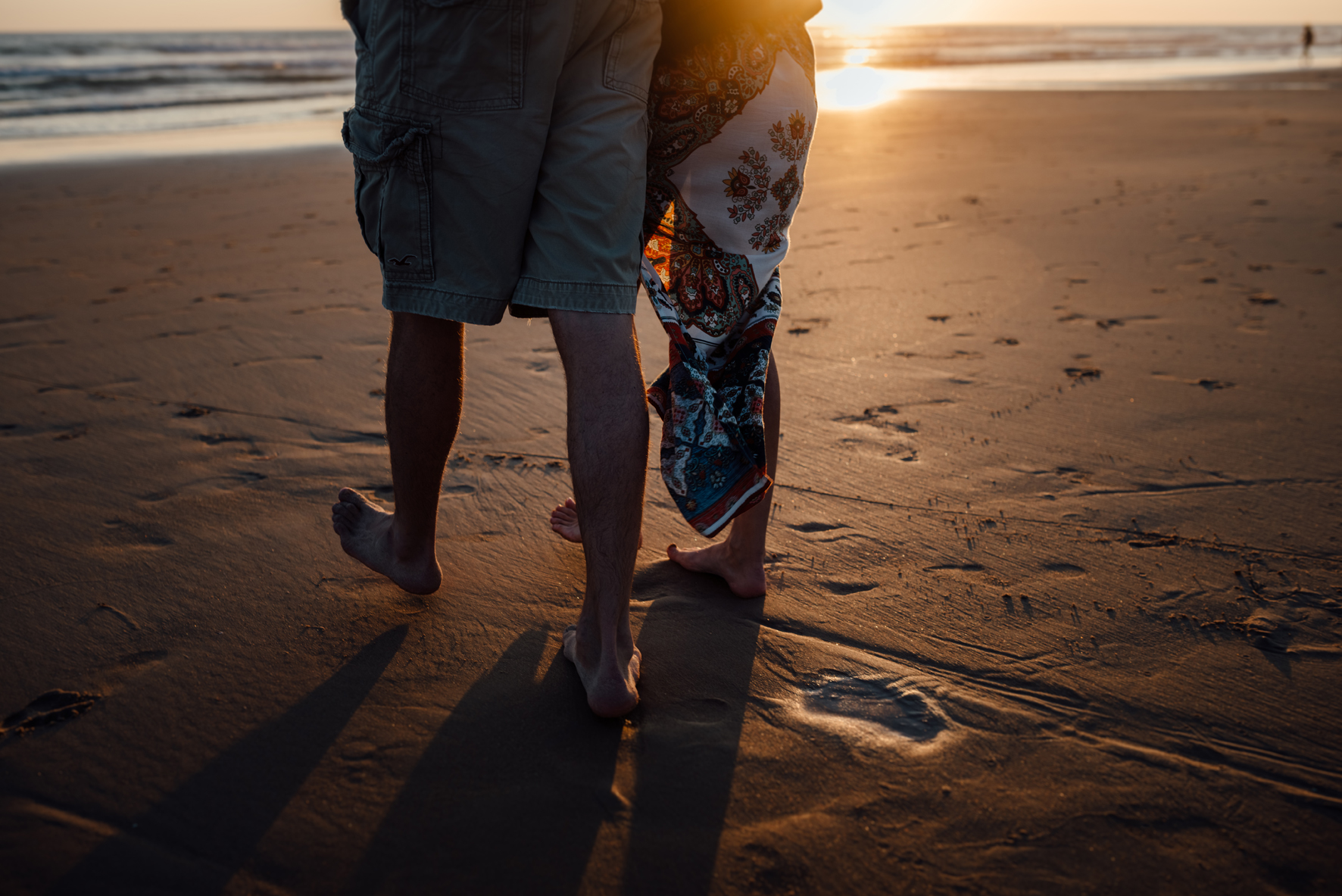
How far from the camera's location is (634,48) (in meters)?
1.27

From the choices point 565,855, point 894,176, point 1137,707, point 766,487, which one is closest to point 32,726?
point 565,855

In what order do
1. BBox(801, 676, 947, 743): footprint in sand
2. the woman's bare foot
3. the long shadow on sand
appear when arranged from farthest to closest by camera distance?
the woman's bare foot
BBox(801, 676, 947, 743): footprint in sand
the long shadow on sand

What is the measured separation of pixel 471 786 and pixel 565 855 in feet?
0.59

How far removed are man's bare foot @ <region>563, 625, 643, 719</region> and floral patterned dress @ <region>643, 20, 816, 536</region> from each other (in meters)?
0.24

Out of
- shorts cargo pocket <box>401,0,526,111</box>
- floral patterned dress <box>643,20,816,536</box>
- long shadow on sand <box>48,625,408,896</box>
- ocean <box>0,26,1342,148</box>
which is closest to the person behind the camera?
long shadow on sand <box>48,625,408,896</box>

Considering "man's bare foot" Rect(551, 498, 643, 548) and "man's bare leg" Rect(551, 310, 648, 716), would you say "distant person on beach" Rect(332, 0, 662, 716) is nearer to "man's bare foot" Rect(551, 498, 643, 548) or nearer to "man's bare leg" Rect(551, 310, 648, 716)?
"man's bare leg" Rect(551, 310, 648, 716)

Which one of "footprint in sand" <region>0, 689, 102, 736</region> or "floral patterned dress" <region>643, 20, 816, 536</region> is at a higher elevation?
"floral patterned dress" <region>643, 20, 816, 536</region>

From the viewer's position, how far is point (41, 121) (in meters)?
11.6

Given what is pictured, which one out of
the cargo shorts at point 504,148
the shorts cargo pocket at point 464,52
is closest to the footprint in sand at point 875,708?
the cargo shorts at point 504,148

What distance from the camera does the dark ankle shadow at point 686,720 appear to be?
1.07m

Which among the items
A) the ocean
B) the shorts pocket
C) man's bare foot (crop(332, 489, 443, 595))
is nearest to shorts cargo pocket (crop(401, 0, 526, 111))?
the shorts pocket

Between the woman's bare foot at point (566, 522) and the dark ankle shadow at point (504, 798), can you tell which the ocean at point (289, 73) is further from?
the dark ankle shadow at point (504, 798)

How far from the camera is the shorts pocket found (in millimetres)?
1252

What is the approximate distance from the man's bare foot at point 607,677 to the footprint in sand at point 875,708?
0.27 meters
